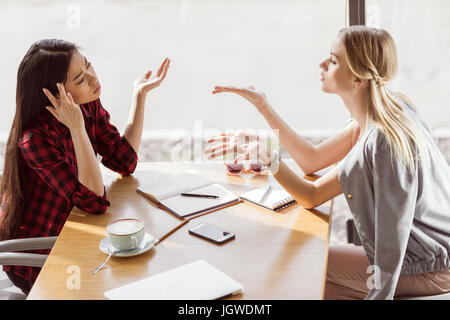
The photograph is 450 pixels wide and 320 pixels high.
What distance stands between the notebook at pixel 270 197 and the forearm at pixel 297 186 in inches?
2.3

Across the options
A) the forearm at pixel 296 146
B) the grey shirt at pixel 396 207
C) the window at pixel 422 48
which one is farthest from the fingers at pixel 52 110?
the window at pixel 422 48

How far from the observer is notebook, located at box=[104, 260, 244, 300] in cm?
114

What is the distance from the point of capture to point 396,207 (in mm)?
1388

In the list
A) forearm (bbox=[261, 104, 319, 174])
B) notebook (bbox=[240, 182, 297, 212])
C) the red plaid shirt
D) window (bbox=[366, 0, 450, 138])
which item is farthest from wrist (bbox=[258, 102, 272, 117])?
window (bbox=[366, 0, 450, 138])

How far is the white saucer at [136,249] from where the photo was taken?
1.32 metres

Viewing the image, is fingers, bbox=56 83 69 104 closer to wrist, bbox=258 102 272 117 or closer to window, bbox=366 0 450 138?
wrist, bbox=258 102 272 117

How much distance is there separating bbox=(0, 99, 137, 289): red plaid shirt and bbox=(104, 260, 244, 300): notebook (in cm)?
45

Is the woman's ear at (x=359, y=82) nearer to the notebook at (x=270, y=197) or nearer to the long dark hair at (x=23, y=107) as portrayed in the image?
the notebook at (x=270, y=197)

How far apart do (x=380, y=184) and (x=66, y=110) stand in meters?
0.99

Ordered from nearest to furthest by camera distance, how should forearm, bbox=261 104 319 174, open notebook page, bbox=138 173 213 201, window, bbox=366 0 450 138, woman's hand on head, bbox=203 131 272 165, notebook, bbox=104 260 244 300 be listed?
notebook, bbox=104 260 244 300 → woman's hand on head, bbox=203 131 272 165 → open notebook page, bbox=138 173 213 201 → forearm, bbox=261 104 319 174 → window, bbox=366 0 450 138

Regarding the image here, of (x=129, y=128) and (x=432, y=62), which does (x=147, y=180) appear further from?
(x=432, y=62)

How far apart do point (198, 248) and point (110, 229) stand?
0.79ft

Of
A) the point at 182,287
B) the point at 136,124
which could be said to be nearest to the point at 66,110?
the point at 136,124

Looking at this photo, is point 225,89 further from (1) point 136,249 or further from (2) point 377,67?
(1) point 136,249
